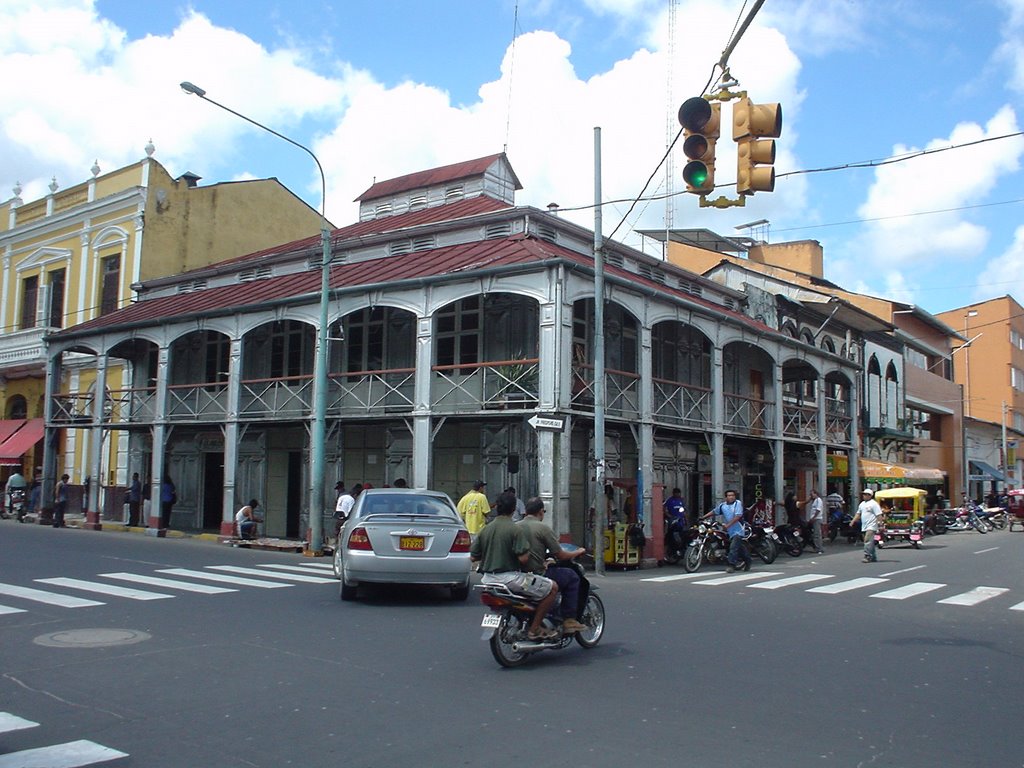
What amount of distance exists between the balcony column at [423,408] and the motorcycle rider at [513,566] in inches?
441

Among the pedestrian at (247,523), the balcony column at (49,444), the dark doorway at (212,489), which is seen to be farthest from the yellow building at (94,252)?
the pedestrian at (247,523)

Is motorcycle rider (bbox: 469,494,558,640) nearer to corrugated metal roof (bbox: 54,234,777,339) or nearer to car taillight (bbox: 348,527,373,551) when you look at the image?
car taillight (bbox: 348,527,373,551)

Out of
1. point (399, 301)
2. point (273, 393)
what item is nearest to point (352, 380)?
point (273, 393)

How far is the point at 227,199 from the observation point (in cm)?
3791

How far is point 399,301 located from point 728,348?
40.8 feet

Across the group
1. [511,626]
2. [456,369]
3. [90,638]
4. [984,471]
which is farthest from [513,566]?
[984,471]

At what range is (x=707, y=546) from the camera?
793 inches

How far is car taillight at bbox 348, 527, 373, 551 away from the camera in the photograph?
496 inches

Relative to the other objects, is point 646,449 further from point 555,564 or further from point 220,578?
point 555,564

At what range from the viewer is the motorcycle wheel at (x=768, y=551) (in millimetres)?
21469

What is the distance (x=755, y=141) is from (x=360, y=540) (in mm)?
7097

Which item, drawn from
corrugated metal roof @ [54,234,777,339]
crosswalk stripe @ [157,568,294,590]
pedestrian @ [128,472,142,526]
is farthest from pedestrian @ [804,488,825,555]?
pedestrian @ [128,472,142,526]

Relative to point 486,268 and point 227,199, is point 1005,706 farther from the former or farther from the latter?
point 227,199

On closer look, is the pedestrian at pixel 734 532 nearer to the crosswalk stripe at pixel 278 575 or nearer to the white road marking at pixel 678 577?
the white road marking at pixel 678 577
